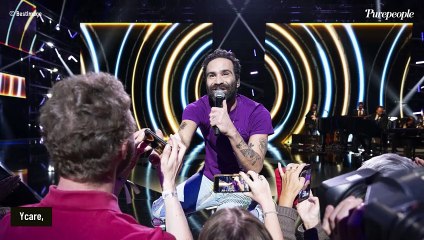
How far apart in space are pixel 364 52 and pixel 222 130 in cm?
1157

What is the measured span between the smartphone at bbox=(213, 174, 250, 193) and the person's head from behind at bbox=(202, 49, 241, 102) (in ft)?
2.59

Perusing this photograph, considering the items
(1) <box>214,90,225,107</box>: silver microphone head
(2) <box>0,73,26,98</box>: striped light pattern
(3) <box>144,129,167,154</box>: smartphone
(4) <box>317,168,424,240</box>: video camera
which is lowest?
(4) <box>317,168,424,240</box>: video camera

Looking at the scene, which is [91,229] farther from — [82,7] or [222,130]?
[82,7]

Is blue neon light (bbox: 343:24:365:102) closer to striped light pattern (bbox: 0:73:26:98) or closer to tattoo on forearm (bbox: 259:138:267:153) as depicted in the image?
striped light pattern (bbox: 0:73:26:98)

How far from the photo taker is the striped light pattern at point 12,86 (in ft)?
32.8

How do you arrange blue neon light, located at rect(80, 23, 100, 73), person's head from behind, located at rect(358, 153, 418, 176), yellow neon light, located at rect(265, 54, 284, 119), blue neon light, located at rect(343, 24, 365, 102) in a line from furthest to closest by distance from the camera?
1. blue neon light, located at rect(80, 23, 100, 73)
2. yellow neon light, located at rect(265, 54, 284, 119)
3. blue neon light, located at rect(343, 24, 365, 102)
4. person's head from behind, located at rect(358, 153, 418, 176)

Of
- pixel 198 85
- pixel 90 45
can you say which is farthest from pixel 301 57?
pixel 90 45

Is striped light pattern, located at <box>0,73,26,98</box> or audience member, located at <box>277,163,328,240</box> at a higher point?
striped light pattern, located at <box>0,73,26,98</box>

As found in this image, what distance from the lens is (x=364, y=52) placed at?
39.8ft

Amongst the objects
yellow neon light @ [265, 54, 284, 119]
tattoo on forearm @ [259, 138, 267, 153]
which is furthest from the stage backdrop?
tattoo on forearm @ [259, 138, 267, 153]

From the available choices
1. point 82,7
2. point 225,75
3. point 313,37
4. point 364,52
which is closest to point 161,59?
point 82,7

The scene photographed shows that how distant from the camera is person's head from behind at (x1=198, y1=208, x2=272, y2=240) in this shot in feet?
3.06

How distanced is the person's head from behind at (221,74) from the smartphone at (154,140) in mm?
837
